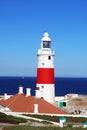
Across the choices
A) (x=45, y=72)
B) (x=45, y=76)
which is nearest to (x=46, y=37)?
(x=45, y=72)

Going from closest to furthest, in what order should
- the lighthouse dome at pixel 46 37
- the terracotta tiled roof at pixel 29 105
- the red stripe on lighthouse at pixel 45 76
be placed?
the terracotta tiled roof at pixel 29 105 < the red stripe on lighthouse at pixel 45 76 < the lighthouse dome at pixel 46 37

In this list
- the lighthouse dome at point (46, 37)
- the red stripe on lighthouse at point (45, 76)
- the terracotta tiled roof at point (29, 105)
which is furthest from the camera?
the lighthouse dome at point (46, 37)

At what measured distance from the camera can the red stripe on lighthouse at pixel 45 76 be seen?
3816cm

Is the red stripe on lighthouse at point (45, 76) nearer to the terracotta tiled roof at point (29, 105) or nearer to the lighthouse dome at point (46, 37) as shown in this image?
the lighthouse dome at point (46, 37)

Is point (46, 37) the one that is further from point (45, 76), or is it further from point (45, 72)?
point (45, 76)

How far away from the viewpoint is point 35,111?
33.5 meters

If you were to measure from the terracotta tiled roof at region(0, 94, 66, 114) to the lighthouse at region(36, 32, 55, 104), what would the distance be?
252 centimetres

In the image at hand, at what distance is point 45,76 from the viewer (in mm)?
38156

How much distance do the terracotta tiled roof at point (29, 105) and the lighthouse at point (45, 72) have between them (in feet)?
8.28

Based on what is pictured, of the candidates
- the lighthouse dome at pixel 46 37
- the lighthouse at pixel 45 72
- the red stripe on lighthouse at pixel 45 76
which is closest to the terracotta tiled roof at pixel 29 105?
the lighthouse at pixel 45 72

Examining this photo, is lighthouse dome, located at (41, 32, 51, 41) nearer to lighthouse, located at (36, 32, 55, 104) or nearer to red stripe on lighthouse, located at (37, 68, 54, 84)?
lighthouse, located at (36, 32, 55, 104)

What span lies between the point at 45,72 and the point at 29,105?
4538mm

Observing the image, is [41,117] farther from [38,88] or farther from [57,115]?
[38,88]

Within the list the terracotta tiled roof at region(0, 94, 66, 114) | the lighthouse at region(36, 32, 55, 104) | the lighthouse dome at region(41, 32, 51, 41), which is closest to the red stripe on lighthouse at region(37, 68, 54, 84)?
Result: the lighthouse at region(36, 32, 55, 104)
